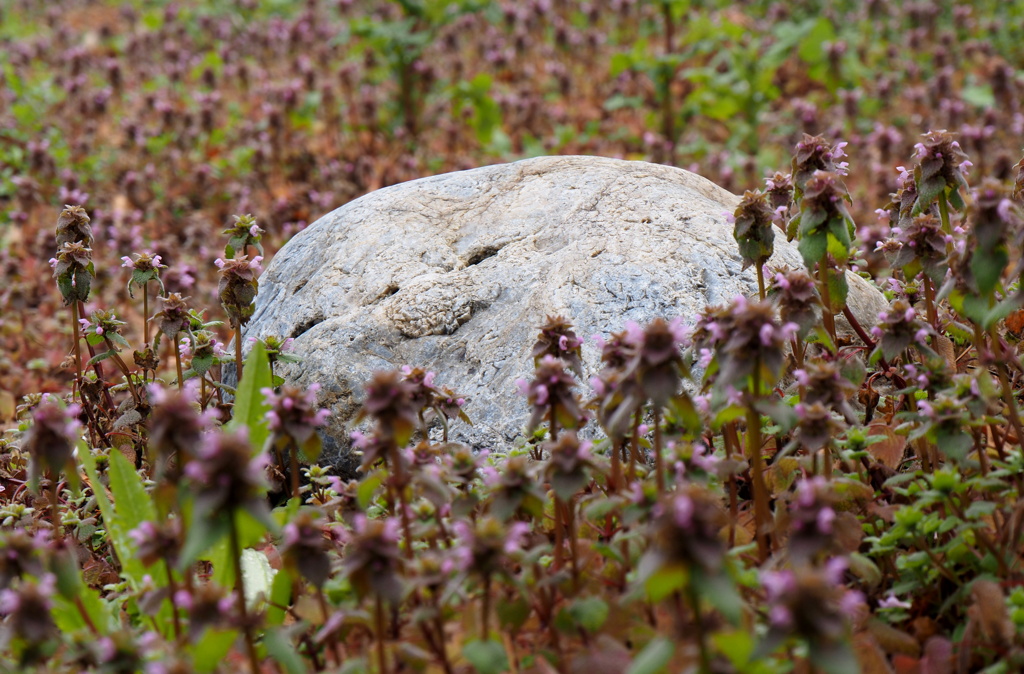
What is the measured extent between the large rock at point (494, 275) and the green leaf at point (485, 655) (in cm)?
143

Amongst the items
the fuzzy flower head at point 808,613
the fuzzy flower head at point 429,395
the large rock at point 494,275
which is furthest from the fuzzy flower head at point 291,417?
the fuzzy flower head at point 808,613

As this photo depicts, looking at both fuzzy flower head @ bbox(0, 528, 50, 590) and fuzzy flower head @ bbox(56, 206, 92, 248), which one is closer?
fuzzy flower head @ bbox(0, 528, 50, 590)

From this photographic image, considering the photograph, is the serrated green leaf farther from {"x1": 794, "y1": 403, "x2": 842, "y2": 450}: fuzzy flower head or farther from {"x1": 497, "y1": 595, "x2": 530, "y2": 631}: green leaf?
{"x1": 497, "y1": 595, "x2": 530, "y2": 631}: green leaf

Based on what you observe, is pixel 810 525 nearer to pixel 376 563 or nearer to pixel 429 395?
pixel 376 563

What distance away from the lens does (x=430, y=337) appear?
3.55m

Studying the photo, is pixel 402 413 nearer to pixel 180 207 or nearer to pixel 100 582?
pixel 100 582

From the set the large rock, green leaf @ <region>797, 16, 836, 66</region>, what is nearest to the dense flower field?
the large rock

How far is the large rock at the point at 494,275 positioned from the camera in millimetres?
3383

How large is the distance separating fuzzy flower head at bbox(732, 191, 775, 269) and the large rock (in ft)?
1.56

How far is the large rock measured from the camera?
3383 mm

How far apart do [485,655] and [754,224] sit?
5.46 ft

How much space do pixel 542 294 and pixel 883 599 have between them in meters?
1.62

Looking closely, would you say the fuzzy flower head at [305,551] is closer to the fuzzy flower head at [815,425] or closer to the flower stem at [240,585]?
the flower stem at [240,585]

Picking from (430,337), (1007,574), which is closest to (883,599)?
(1007,574)
